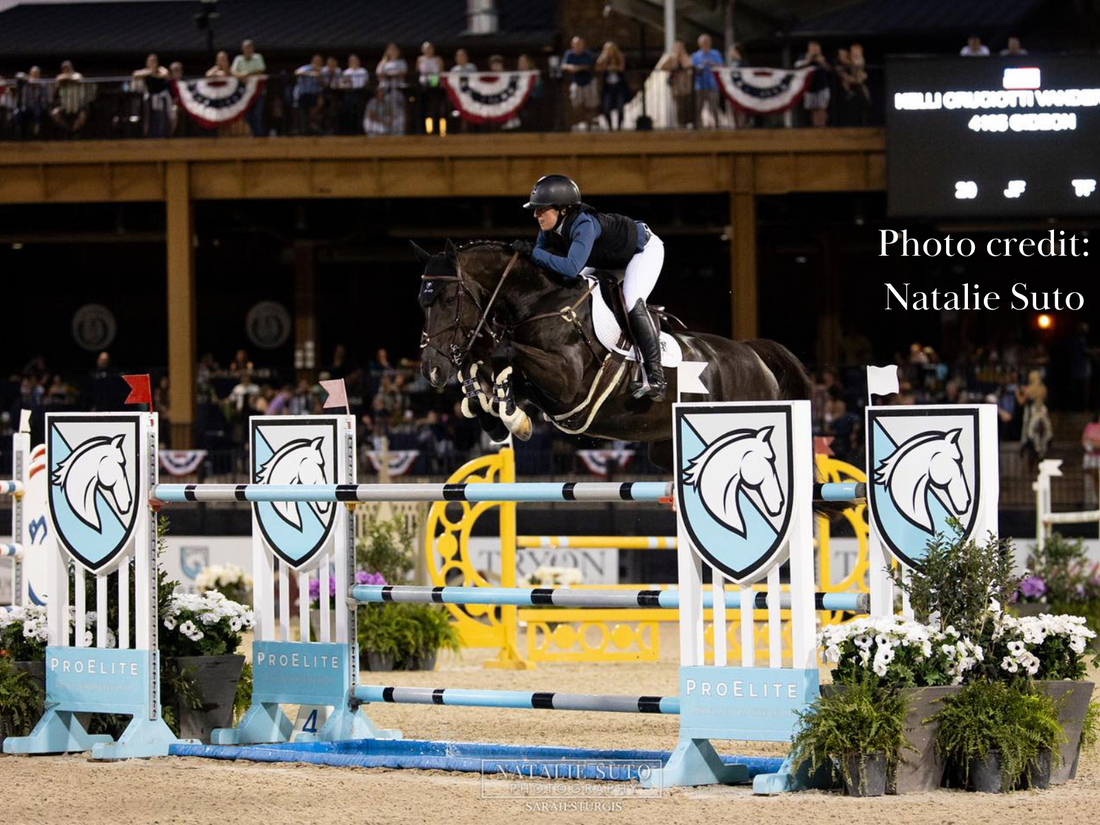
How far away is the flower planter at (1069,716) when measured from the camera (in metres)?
5.55

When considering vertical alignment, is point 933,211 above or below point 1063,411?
above

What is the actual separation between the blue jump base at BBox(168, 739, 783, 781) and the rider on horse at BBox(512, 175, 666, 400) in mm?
1746

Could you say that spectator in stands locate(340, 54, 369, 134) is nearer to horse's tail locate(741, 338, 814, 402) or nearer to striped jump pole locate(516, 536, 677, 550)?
striped jump pole locate(516, 536, 677, 550)

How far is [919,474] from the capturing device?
5.61 m

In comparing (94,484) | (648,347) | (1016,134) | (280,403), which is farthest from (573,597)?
(280,403)

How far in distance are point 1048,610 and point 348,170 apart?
12065 millimetres

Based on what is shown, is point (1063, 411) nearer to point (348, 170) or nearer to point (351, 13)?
point (348, 170)

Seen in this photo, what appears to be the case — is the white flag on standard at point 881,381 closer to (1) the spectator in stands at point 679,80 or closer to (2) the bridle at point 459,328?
(2) the bridle at point 459,328

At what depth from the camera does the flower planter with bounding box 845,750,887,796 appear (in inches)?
208

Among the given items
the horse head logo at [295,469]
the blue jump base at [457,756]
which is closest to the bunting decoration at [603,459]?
the horse head logo at [295,469]

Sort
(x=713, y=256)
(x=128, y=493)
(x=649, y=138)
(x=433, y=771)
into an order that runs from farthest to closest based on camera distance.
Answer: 1. (x=713, y=256)
2. (x=649, y=138)
3. (x=128, y=493)
4. (x=433, y=771)

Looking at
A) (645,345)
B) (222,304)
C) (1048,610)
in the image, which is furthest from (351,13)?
(645,345)

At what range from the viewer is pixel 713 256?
88.5 feet

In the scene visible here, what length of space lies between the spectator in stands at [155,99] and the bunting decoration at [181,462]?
491 cm
